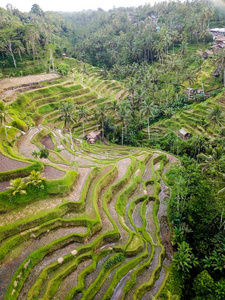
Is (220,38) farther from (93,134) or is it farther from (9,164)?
(9,164)

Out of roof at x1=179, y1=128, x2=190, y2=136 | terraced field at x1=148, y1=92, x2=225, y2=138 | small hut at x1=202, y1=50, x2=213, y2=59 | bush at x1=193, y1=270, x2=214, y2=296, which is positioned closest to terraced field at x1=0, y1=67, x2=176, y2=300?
bush at x1=193, y1=270, x2=214, y2=296

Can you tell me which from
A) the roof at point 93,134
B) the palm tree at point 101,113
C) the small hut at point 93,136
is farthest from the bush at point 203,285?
the palm tree at point 101,113

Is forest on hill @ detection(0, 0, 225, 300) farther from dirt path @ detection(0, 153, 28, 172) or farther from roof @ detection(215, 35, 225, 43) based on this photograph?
dirt path @ detection(0, 153, 28, 172)

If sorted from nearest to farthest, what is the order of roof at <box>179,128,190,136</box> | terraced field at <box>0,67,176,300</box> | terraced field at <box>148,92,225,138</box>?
1. terraced field at <box>0,67,176,300</box>
2. roof at <box>179,128,190,136</box>
3. terraced field at <box>148,92,225,138</box>

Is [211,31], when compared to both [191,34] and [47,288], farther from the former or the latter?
[47,288]

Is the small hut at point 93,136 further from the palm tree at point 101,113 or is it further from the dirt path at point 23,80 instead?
the dirt path at point 23,80

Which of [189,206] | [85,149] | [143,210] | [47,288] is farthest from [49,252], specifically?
[85,149]
